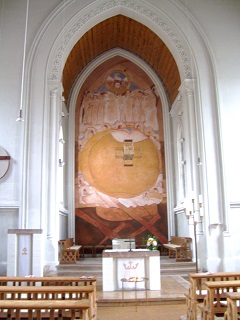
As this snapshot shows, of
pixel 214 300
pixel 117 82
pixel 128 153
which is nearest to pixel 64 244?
pixel 128 153

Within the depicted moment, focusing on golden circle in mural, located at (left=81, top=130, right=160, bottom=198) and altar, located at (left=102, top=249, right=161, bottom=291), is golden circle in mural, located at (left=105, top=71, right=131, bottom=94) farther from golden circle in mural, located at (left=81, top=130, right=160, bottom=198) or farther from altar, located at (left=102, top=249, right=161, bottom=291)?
altar, located at (left=102, top=249, right=161, bottom=291)

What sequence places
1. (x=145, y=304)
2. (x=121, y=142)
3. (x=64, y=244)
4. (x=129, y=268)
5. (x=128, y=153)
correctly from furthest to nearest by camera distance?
(x=121, y=142)
(x=128, y=153)
(x=64, y=244)
(x=129, y=268)
(x=145, y=304)

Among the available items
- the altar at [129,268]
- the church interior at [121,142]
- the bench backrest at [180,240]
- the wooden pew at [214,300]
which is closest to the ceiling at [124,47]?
the church interior at [121,142]

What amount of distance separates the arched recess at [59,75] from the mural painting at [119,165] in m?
3.40

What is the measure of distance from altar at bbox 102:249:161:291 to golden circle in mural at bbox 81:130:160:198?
5.84m

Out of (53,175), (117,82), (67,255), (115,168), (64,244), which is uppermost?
(117,82)

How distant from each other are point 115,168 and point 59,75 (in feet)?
15.0

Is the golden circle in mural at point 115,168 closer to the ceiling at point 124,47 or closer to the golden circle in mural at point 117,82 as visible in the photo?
the golden circle in mural at point 117,82

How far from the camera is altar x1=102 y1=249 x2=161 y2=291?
769 cm

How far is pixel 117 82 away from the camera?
48.1 ft

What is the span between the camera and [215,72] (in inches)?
410

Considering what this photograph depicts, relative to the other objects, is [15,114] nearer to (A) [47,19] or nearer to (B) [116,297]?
(A) [47,19]

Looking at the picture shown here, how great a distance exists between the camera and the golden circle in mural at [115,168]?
1373 cm

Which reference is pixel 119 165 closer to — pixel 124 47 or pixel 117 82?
pixel 117 82
